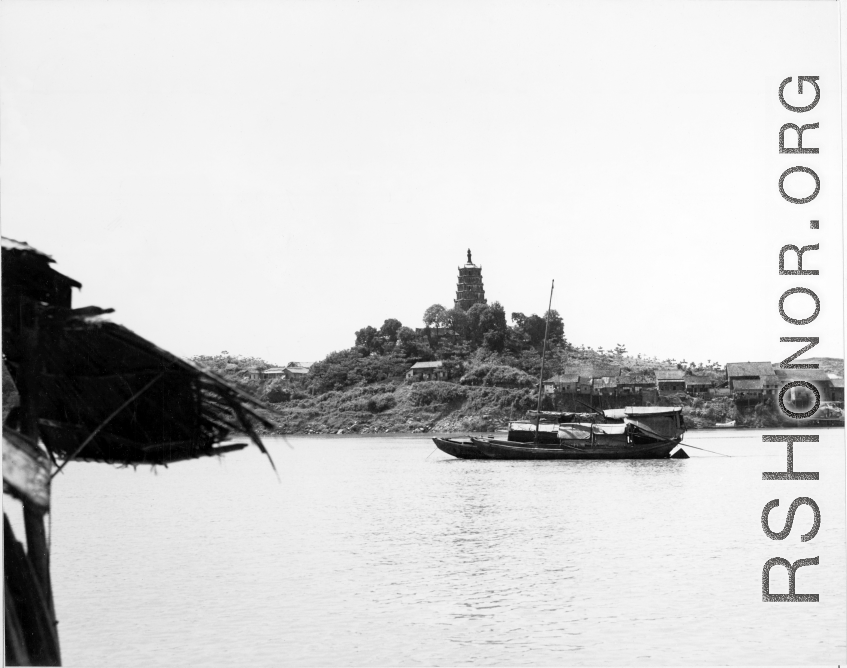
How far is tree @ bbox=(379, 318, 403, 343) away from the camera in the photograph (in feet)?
159

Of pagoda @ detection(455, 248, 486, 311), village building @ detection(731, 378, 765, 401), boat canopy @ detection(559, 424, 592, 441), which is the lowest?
boat canopy @ detection(559, 424, 592, 441)

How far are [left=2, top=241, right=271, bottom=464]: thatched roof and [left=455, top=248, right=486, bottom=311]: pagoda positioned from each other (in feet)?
163

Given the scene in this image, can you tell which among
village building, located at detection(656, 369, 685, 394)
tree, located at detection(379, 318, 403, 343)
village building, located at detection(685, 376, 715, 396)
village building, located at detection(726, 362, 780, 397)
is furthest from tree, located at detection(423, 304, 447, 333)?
village building, located at detection(726, 362, 780, 397)

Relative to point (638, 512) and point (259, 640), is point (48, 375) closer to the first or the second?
point (259, 640)

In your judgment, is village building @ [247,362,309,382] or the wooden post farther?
village building @ [247,362,309,382]

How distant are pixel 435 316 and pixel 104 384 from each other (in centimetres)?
5000

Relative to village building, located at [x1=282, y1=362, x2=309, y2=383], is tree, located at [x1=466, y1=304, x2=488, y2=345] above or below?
above

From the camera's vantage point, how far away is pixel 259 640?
8414mm

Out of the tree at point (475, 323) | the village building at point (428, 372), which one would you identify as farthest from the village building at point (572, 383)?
the tree at point (475, 323)

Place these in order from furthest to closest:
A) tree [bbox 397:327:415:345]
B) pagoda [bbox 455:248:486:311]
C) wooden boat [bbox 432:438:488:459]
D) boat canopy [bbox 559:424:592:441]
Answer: pagoda [bbox 455:248:486:311] < tree [bbox 397:327:415:345] < wooden boat [bbox 432:438:488:459] < boat canopy [bbox 559:424:592:441]

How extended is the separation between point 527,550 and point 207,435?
1129 cm

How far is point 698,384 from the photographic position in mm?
41781

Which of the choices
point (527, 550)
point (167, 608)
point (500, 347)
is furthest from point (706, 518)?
point (500, 347)

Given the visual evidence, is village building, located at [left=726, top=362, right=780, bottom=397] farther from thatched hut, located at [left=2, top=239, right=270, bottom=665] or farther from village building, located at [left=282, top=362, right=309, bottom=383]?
thatched hut, located at [left=2, top=239, right=270, bottom=665]
